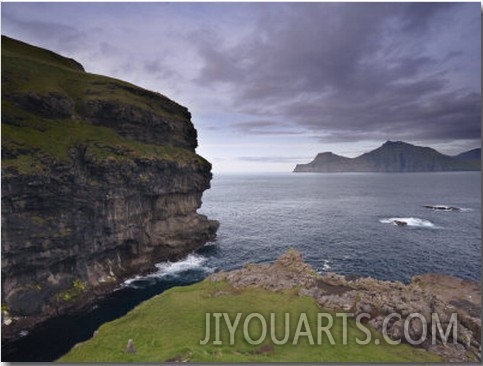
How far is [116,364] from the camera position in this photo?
25.5 meters

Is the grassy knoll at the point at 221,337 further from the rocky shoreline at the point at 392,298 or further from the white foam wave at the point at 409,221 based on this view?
the white foam wave at the point at 409,221

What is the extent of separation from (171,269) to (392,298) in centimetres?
3715

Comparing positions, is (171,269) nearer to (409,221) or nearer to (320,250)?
(320,250)

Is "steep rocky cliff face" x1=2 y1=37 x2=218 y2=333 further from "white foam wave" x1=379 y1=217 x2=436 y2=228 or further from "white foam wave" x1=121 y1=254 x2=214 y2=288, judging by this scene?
"white foam wave" x1=379 y1=217 x2=436 y2=228

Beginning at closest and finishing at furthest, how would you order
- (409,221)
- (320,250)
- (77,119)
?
(77,119), (320,250), (409,221)

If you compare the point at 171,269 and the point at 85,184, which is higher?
the point at 85,184

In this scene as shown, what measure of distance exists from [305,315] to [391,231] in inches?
2378

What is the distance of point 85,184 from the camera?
182 feet

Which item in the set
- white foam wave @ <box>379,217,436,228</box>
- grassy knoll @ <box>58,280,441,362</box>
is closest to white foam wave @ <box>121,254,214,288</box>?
grassy knoll @ <box>58,280,441,362</box>

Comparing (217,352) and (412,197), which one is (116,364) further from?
(412,197)

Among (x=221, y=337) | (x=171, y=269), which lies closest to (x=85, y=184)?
(x=171, y=269)

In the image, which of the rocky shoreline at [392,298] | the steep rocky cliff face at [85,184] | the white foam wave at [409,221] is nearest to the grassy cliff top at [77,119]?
the steep rocky cliff face at [85,184]

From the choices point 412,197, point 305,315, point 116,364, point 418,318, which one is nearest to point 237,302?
point 305,315

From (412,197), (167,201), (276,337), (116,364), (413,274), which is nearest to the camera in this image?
(116,364)
